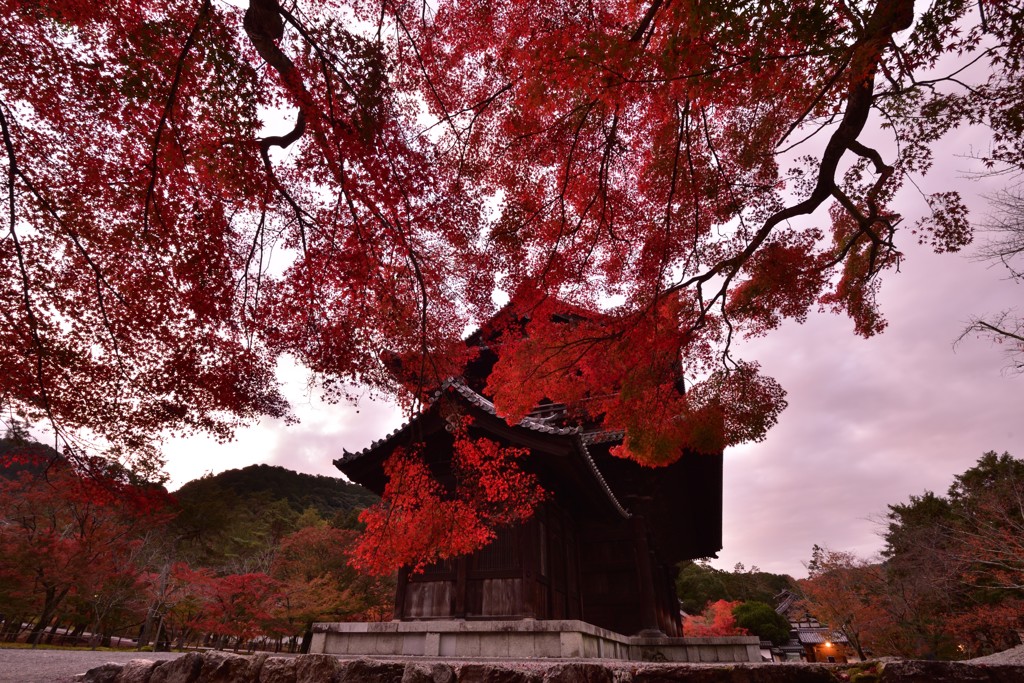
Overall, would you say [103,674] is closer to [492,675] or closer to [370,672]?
[370,672]

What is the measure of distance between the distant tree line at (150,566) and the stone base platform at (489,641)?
4130 millimetres

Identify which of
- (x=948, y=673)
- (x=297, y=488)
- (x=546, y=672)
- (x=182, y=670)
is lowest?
(x=182, y=670)

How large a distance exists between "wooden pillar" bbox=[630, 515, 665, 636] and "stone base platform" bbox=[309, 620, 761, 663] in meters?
0.70

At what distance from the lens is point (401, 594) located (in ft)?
31.0

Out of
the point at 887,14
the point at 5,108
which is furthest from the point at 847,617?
the point at 5,108

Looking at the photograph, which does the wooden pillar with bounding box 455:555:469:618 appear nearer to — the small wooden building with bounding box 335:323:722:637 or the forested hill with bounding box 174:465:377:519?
the small wooden building with bounding box 335:323:722:637

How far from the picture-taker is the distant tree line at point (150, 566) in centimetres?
1638

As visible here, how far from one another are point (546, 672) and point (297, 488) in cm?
6210

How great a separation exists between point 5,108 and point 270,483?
186 feet

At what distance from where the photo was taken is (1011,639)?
2289cm

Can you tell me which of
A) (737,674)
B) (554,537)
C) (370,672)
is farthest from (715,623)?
(370,672)

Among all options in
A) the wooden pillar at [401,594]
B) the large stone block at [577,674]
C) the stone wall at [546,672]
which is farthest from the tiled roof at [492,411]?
the large stone block at [577,674]

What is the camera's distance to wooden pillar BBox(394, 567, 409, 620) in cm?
933

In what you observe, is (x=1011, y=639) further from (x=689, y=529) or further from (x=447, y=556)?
(x=447, y=556)
